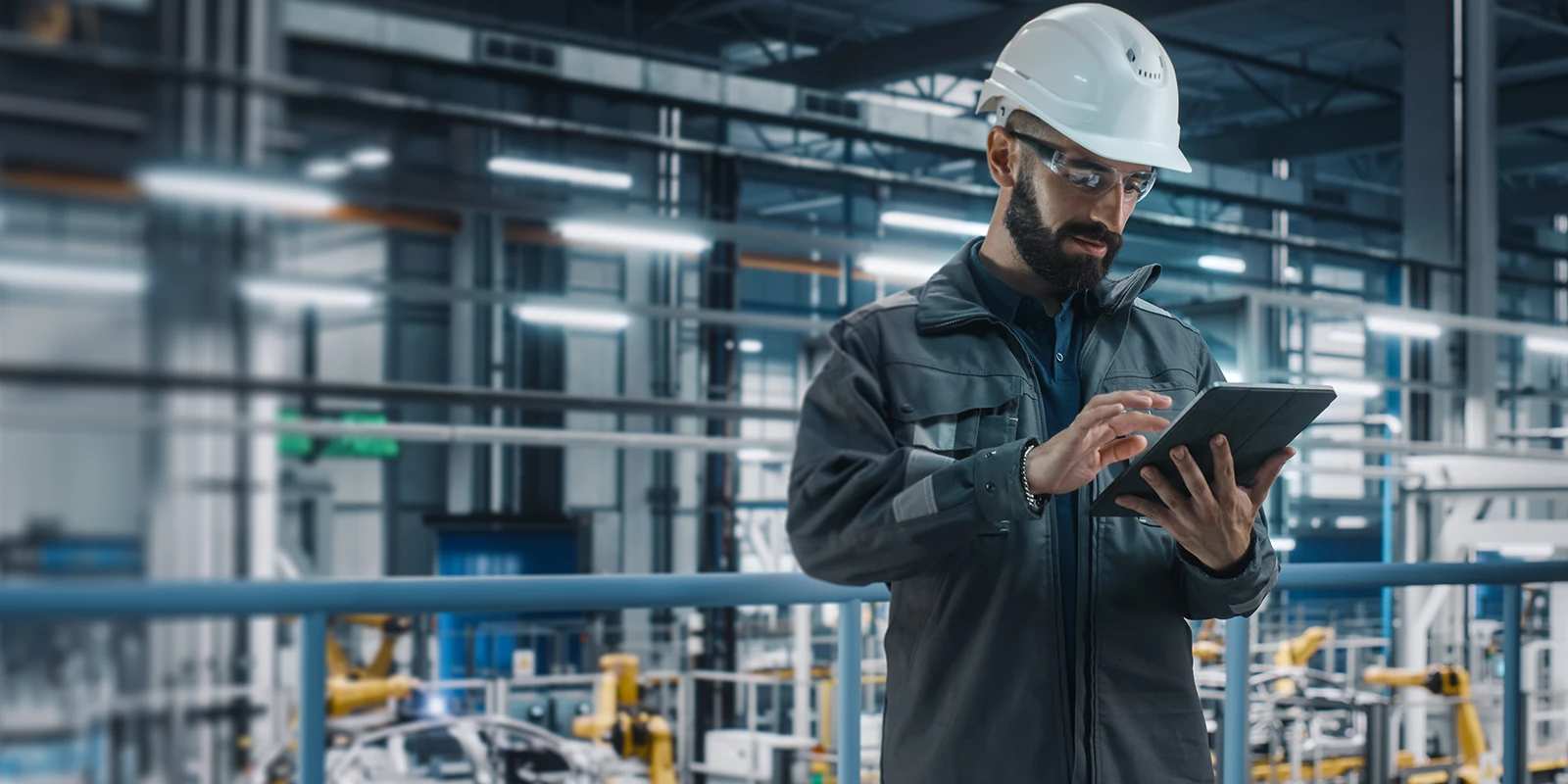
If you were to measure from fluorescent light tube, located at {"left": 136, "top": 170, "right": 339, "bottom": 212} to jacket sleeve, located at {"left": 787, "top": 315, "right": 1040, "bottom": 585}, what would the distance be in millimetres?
4386

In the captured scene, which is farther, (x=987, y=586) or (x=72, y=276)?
(x=72, y=276)

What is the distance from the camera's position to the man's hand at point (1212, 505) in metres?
1.29

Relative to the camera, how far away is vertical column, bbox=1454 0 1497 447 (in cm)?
1002

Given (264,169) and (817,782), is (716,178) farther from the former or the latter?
(817,782)

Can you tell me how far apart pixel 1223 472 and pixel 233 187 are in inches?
201

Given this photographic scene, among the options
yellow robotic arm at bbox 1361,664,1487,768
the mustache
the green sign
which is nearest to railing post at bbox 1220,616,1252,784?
the mustache

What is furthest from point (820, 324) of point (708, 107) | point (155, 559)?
point (708, 107)

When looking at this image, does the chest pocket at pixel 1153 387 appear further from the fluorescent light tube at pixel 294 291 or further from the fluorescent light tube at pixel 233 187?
the fluorescent light tube at pixel 294 291

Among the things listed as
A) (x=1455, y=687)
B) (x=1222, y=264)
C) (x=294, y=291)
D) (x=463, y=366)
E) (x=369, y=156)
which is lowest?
(x=1455, y=687)

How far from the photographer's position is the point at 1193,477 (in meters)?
1.29

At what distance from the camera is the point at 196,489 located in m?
6.20

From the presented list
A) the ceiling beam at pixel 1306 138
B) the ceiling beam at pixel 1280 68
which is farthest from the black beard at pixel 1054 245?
the ceiling beam at pixel 1306 138

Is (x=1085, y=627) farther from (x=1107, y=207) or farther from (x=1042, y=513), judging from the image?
(x=1107, y=207)

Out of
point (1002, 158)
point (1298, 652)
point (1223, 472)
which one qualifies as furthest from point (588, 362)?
point (1223, 472)
